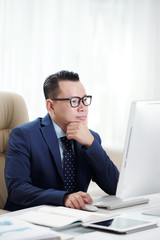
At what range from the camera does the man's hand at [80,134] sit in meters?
1.87

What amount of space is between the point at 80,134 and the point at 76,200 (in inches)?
16.5

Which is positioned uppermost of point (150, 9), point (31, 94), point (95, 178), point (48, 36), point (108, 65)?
point (150, 9)

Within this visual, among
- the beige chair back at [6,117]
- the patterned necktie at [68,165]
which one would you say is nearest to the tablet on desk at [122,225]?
the patterned necktie at [68,165]

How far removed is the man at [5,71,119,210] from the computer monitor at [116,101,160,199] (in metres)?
0.46

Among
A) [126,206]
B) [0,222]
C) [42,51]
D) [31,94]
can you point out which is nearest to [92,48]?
[42,51]

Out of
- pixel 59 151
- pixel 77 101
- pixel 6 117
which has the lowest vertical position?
pixel 59 151

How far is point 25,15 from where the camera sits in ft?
12.4

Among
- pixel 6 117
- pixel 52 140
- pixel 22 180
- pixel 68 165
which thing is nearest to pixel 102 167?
pixel 68 165

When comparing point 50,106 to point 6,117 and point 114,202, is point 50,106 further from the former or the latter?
point 114,202

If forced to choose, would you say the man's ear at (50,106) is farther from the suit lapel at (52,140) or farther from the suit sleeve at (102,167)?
the suit sleeve at (102,167)

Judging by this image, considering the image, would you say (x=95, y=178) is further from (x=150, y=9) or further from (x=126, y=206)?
(x=150, y=9)

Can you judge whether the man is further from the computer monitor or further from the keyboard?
the computer monitor

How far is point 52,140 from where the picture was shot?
6.44 feet

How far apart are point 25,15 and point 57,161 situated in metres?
2.22
